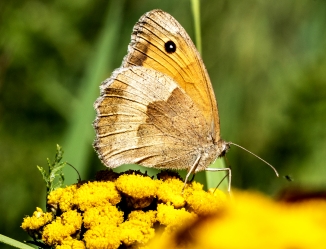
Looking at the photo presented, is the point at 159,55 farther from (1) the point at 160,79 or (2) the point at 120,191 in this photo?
(2) the point at 120,191

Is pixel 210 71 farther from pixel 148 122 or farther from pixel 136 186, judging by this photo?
pixel 136 186

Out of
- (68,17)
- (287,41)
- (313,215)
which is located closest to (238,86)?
(287,41)

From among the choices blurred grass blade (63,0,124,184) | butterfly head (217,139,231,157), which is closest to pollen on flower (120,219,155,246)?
butterfly head (217,139,231,157)

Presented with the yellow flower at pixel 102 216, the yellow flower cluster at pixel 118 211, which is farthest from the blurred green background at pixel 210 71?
the yellow flower at pixel 102 216

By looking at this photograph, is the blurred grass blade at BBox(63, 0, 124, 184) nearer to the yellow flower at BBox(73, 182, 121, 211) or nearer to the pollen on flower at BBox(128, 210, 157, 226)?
the yellow flower at BBox(73, 182, 121, 211)

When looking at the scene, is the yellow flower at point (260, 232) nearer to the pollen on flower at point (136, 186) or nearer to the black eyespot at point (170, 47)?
the pollen on flower at point (136, 186)

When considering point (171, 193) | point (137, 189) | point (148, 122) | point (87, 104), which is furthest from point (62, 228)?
point (87, 104)
